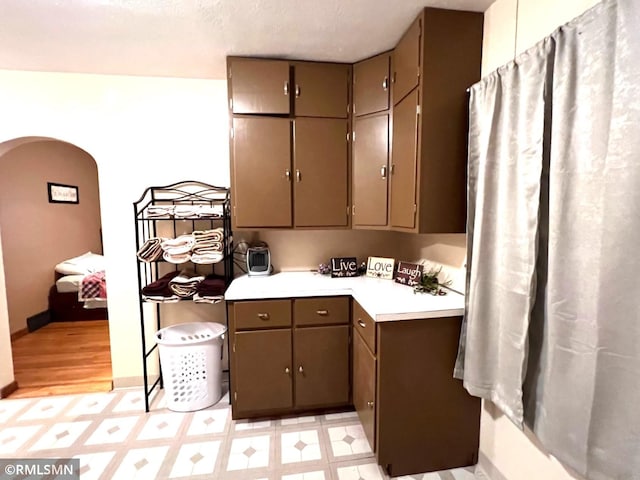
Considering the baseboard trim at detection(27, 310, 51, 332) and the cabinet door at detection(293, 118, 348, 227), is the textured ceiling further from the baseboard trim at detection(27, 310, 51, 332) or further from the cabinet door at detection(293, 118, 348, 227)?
the baseboard trim at detection(27, 310, 51, 332)

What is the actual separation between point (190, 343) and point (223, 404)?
550 mm

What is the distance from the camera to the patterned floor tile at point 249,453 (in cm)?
164

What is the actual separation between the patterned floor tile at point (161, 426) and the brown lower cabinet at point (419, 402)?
4.23 ft

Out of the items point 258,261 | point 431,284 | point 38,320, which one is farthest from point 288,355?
point 38,320

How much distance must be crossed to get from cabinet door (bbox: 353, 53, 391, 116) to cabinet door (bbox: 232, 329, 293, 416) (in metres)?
1.57

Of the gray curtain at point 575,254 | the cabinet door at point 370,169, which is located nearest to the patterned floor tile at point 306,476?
the gray curtain at point 575,254

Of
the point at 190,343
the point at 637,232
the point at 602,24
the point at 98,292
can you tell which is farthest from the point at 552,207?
the point at 98,292

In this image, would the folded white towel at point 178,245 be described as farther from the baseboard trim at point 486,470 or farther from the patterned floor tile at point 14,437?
the baseboard trim at point 486,470

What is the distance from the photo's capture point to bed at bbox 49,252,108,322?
3613 millimetres

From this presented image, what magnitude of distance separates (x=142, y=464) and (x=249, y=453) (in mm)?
584

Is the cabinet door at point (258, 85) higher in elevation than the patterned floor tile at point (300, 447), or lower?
higher

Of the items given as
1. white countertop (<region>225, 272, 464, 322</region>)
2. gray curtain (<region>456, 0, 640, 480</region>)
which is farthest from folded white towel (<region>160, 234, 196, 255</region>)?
gray curtain (<region>456, 0, 640, 480</region>)

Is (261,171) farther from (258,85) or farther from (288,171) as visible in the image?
(258,85)

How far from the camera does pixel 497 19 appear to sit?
1.44 metres
